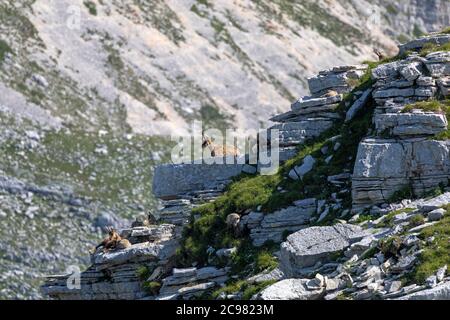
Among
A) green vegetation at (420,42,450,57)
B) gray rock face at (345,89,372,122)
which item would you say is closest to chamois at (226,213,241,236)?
gray rock face at (345,89,372,122)

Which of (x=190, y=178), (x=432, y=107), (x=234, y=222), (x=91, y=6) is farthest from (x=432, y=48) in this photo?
(x=91, y=6)

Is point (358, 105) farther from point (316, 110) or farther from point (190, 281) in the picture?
point (190, 281)

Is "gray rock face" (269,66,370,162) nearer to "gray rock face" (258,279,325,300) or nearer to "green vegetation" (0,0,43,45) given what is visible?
→ "gray rock face" (258,279,325,300)

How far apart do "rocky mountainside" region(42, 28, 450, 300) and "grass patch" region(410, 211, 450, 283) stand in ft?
0.12

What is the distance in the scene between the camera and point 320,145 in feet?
154

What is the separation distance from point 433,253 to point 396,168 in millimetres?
6075

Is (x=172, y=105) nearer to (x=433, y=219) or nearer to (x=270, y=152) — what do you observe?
(x=270, y=152)

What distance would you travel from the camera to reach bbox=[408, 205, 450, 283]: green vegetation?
117 ft

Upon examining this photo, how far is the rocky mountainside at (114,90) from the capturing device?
380ft

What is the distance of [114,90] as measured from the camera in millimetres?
139125

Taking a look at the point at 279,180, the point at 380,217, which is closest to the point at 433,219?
the point at 380,217

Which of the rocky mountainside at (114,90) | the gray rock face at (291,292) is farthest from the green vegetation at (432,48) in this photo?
the rocky mountainside at (114,90)
